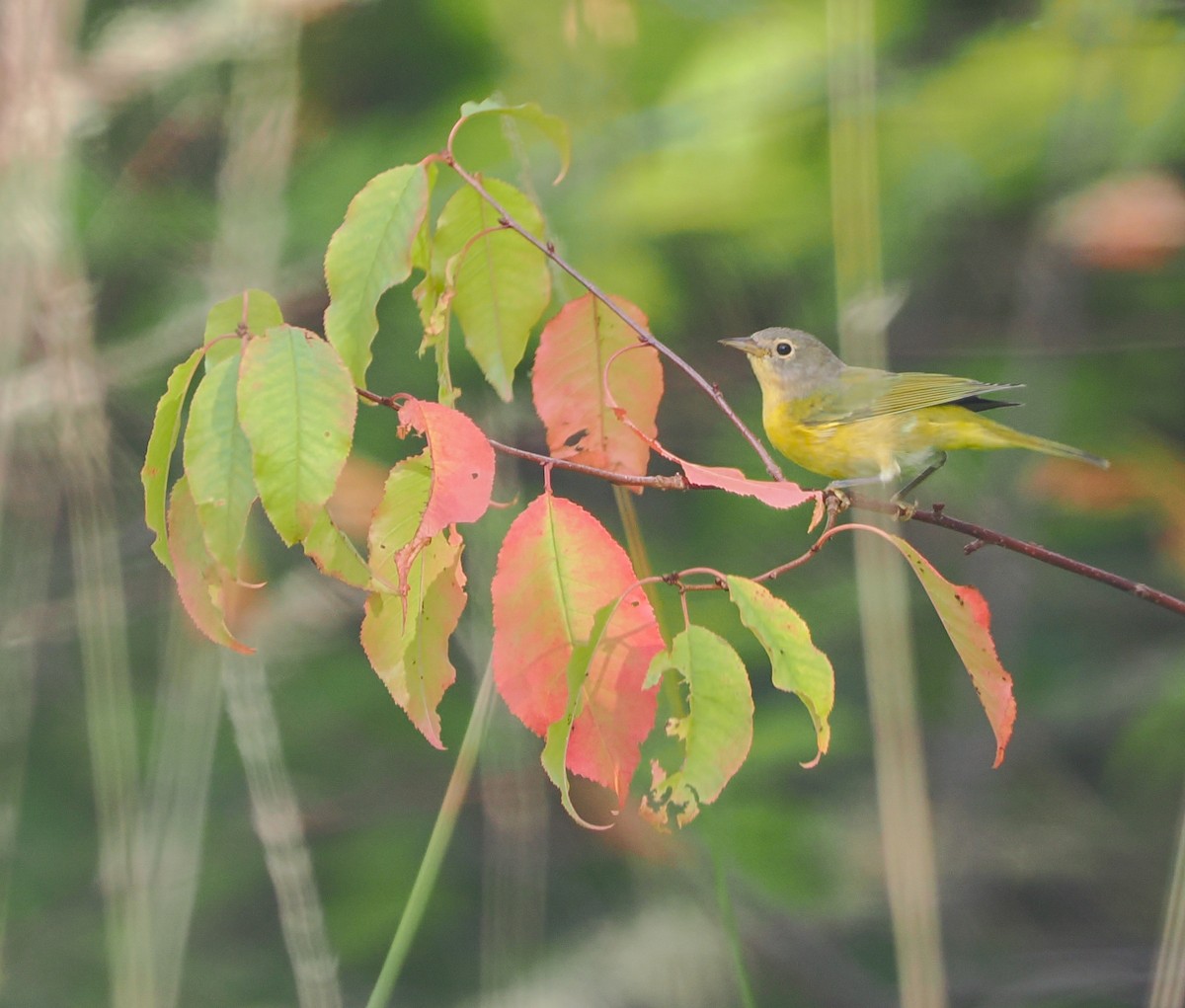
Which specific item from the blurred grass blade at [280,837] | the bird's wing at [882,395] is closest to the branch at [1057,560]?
the bird's wing at [882,395]

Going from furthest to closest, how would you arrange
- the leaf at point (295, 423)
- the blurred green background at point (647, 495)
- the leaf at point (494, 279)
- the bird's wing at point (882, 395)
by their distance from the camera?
the blurred green background at point (647, 495)
the bird's wing at point (882, 395)
the leaf at point (494, 279)
the leaf at point (295, 423)

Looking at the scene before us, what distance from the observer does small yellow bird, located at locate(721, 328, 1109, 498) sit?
1.48 m

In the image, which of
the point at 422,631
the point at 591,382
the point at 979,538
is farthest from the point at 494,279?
the point at 979,538

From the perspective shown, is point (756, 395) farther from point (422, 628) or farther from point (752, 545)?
point (422, 628)

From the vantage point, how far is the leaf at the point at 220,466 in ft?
2.55

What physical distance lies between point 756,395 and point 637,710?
1.71m

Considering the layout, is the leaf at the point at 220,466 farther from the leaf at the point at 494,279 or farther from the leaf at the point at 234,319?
the leaf at the point at 494,279

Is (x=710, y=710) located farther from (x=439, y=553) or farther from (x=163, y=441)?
(x=163, y=441)

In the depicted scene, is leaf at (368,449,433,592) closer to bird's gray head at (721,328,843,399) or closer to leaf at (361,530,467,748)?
leaf at (361,530,467,748)

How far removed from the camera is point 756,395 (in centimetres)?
254

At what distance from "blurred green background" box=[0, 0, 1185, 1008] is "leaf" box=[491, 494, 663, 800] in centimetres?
106

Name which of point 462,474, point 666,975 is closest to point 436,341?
point 462,474

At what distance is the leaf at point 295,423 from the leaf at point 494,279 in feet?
0.95

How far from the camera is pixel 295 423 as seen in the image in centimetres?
77
